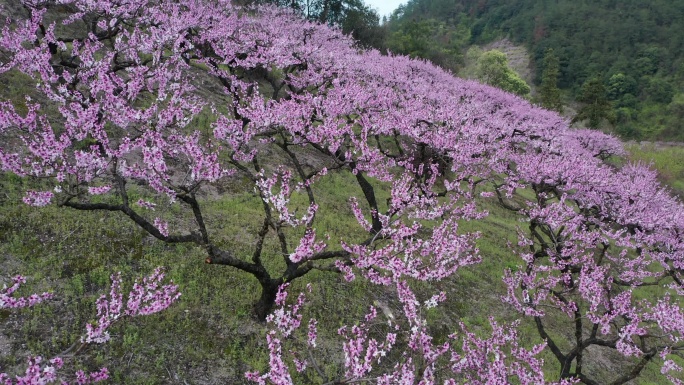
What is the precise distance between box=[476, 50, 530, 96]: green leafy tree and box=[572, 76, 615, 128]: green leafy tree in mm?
8525

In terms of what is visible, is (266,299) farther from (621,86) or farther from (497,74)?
(621,86)

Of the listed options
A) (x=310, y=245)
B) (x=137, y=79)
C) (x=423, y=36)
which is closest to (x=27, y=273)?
(x=137, y=79)

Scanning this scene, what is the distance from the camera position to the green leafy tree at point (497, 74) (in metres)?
54.5

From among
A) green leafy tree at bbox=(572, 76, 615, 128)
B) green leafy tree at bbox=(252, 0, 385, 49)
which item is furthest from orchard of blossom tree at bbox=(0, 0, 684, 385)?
green leafy tree at bbox=(572, 76, 615, 128)

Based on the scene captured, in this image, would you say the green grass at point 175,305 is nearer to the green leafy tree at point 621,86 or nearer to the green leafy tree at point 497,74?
the green leafy tree at point 497,74

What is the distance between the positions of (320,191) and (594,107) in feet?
155

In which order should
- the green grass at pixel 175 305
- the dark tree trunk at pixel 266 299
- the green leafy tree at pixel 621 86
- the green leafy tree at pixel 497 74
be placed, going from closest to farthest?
1. the green grass at pixel 175 305
2. the dark tree trunk at pixel 266 299
3. the green leafy tree at pixel 497 74
4. the green leafy tree at pixel 621 86

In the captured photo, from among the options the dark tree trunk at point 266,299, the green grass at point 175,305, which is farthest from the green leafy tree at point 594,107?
the dark tree trunk at point 266,299

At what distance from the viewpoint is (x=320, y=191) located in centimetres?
1738

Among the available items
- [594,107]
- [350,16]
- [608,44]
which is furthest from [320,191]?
[608,44]

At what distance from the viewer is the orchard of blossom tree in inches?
259

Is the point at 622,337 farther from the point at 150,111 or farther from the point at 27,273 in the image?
the point at 27,273

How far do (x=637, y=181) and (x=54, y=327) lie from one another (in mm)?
21855

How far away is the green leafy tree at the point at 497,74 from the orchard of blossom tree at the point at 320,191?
26.6 meters
